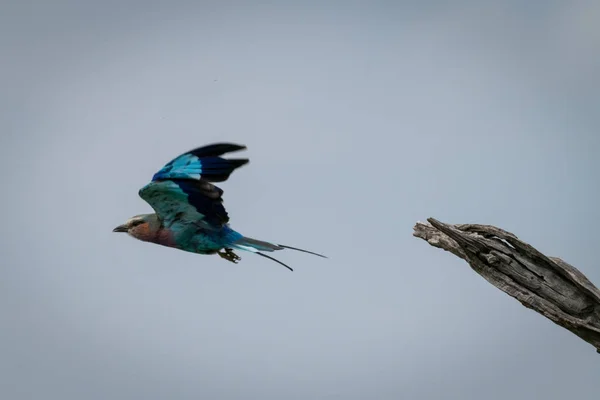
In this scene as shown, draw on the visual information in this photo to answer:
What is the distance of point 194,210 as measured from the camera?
363 inches

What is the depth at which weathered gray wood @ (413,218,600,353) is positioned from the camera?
7.92 m

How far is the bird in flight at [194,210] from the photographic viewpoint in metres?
8.79

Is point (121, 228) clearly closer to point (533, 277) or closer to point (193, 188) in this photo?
point (193, 188)

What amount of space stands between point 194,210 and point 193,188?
1.18 ft

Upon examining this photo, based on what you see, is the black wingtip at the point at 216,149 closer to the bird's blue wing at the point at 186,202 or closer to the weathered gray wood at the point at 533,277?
the bird's blue wing at the point at 186,202

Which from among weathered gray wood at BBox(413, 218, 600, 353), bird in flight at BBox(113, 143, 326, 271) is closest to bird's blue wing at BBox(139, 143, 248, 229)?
bird in flight at BBox(113, 143, 326, 271)

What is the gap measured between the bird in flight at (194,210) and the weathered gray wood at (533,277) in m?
1.80

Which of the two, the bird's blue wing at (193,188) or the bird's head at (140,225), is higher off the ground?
the bird's blue wing at (193,188)

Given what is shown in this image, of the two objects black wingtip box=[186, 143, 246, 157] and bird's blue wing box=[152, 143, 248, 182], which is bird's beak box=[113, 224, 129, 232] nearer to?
bird's blue wing box=[152, 143, 248, 182]

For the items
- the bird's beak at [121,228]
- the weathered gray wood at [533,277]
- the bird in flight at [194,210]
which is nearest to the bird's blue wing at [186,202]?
the bird in flight at [194,210]

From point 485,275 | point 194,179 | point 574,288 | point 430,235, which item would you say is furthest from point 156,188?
point 574,288

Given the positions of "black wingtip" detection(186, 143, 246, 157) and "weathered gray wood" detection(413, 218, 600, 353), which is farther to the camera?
"black wingtip" detection(186, 143, 246, 157)

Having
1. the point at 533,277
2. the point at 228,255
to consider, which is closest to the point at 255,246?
the point at 228,255

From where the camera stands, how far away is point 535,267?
26.2ft
